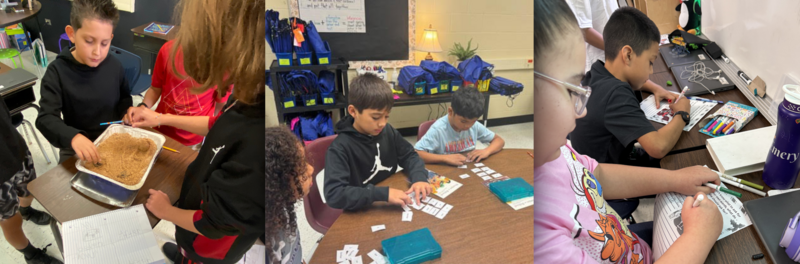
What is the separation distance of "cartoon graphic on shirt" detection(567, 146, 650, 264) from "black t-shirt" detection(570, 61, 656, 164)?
0.39m

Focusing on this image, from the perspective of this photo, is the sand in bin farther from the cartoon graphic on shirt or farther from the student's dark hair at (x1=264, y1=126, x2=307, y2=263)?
the cartoon graphic on shirt

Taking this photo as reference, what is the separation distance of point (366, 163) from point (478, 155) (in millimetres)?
172

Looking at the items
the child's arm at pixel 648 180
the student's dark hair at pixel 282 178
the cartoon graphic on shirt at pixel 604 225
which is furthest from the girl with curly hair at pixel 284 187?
the child's arm at pixel 648 180

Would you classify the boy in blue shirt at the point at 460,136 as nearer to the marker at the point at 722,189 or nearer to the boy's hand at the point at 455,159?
the boy's hand at the point at 455,159

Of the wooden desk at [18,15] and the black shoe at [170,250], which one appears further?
→ the black shoe at [170,250]

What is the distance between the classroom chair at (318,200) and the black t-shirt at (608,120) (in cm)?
110

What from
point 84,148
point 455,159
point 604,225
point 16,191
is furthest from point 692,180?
point 16,191

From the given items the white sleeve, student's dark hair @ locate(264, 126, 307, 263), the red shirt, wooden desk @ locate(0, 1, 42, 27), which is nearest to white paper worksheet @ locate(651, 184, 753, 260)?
the white sleeve

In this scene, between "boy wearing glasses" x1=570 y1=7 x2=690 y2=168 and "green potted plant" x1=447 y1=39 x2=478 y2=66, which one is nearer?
"green potted plant" x1=447 y1=39 x2=478 y2=66

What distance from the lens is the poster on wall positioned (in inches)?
23.3

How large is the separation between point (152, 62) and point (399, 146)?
52 cm

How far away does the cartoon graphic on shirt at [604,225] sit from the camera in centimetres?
102

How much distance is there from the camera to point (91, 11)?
738 millimetres

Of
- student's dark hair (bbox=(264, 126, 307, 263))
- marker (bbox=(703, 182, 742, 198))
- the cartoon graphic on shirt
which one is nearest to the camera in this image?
student's dark hair (bbox=(264, 126, 307, 263))
